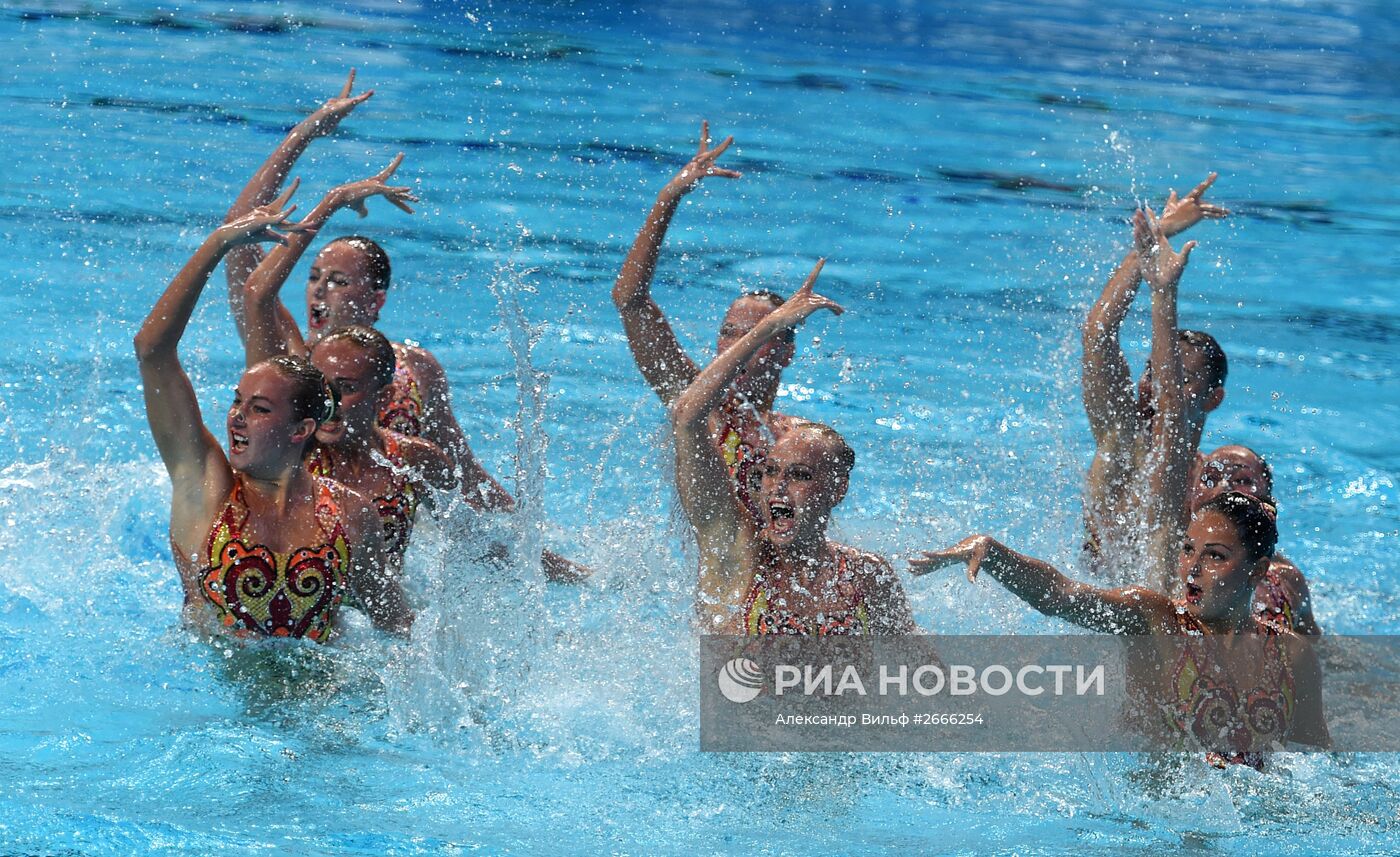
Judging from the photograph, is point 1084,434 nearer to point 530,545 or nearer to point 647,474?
point 647,474

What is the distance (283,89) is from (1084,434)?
5917 millimetres

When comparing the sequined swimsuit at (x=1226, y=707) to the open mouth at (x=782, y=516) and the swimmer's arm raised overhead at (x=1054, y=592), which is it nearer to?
the swimmer's arm raised overhead at (x=1054, y=592)

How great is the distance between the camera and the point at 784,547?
431cm

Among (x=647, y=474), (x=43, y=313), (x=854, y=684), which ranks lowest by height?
(x=854, y=684)

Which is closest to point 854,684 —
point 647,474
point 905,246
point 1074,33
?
point 647,474

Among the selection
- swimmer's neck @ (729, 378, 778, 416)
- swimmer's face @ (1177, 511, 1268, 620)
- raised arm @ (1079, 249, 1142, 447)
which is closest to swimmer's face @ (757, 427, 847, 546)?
swimmer's neck @ (729, 378, 778, 416)

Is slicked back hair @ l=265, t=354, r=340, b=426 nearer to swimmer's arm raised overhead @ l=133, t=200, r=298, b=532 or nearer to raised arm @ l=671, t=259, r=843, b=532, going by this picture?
swimmer's arm raised overhead @ l=133, t=200, r=298, b=532

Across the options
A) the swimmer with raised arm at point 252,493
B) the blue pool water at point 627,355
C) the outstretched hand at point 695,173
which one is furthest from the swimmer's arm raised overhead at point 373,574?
the outstretched hand at point 695,173

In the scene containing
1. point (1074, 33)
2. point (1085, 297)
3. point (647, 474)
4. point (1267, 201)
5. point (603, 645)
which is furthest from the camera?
point (1074, 33)

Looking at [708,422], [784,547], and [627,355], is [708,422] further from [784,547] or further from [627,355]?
[627,355]

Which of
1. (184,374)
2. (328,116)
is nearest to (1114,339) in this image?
(328,116)

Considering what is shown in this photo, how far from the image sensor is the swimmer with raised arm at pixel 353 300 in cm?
516

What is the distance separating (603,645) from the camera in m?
4.80

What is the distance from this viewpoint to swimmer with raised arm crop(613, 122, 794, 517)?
477cm
